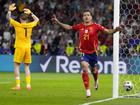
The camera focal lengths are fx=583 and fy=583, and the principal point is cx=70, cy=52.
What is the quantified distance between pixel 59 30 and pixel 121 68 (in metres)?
7.35

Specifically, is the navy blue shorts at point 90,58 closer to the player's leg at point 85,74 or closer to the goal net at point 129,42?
the player's leg at point 85,74

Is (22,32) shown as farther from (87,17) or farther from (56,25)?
(56,25)

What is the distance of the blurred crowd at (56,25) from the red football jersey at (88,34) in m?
14.3

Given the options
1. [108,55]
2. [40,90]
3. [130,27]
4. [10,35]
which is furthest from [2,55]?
[40,90]

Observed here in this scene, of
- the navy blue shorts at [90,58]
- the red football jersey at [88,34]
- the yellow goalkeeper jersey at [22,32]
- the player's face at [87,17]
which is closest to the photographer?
the player's face at [87,17]

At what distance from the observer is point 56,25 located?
32.2 meters

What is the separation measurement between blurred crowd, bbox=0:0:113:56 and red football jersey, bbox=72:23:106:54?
14330 millimetres

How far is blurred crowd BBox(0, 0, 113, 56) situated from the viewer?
30.3 meters

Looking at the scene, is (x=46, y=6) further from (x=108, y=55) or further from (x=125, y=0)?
(x=125, y=0)

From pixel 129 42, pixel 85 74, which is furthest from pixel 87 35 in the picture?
pixel 129 42

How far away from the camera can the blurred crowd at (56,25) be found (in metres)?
30.3

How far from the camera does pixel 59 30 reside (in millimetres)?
32156

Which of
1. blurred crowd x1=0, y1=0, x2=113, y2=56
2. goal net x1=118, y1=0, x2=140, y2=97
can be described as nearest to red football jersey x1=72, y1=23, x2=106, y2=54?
goal net x1=118, y1=0, x2=140, y2=97

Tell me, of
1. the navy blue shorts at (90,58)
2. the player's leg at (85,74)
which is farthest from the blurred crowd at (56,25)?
the player's leg at (85,74)
